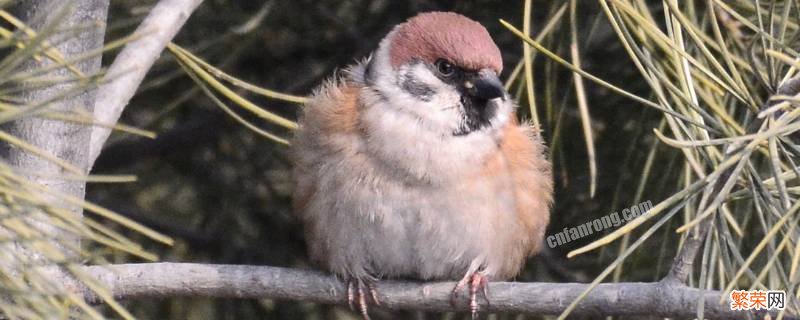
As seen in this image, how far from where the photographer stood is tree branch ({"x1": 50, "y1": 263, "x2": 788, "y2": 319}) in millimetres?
1654

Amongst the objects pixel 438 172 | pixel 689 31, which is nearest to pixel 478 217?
pixel 438 172

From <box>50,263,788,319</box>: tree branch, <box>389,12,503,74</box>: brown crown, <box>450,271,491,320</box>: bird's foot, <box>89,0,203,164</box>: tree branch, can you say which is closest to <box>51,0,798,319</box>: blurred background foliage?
<box>389,12,503,74</box>: brown crown

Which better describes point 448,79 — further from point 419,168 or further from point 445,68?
point 419,168

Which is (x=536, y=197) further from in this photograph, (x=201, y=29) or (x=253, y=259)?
(x=201, y=29)

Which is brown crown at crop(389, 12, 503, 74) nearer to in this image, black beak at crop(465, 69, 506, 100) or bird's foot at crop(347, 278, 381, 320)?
black beak at crop(465, 69, 506, 100)

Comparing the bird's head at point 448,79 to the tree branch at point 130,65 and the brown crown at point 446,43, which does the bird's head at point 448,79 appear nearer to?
the brown crown at point 446,43

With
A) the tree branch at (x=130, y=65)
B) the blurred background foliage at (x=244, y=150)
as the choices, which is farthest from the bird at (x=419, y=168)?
the tree branch at (x=130, y=65)

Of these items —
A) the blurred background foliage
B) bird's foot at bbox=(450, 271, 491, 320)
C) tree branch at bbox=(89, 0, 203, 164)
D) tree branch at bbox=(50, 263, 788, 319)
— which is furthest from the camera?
the blurred background foliage

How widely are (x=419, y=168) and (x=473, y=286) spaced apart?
0.85ft

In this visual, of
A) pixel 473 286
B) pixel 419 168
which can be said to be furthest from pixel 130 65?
pixel 473 286

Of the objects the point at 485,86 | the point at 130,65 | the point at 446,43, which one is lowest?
the point at 130,65

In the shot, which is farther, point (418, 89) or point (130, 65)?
point (418, 89)

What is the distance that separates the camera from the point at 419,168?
7.53 ft

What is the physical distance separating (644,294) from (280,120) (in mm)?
815
